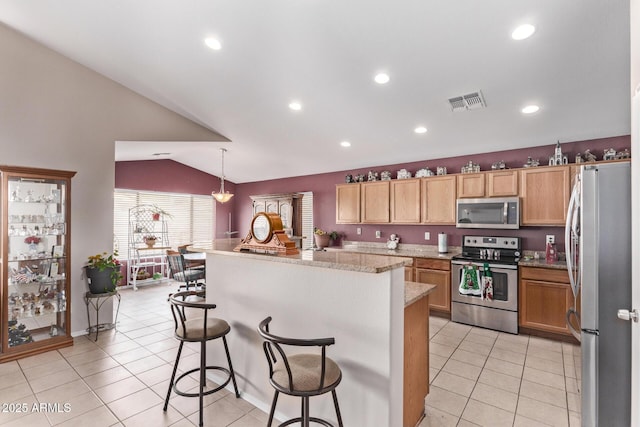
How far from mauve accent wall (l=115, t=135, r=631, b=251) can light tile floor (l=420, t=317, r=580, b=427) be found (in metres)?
1.53

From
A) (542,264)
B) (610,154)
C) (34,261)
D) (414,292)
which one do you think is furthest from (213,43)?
(610,154)

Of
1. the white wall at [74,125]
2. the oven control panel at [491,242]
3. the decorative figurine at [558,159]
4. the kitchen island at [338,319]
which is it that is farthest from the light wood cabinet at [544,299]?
the white wall at [74,125]

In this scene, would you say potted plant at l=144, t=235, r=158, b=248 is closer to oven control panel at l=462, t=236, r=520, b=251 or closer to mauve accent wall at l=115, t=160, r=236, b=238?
mauve accent wall at l=115, t=160, r=236, b=238

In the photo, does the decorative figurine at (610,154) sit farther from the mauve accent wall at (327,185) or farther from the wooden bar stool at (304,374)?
the wooden bar stool at (304,374)

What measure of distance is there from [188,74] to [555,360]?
5271 millimetres

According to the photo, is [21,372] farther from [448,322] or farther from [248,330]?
[448,322]

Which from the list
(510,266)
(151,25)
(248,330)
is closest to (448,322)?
(510,266)

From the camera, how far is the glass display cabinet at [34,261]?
3.27 meters

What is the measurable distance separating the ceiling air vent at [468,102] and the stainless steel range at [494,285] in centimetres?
200

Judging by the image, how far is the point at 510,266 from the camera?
3.89 m

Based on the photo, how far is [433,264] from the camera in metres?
4.57

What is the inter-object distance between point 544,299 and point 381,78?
10.8ft

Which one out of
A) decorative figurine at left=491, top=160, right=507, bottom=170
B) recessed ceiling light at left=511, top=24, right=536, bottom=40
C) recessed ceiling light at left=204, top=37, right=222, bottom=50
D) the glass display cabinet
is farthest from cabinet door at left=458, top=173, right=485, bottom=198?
the glass display cabinet

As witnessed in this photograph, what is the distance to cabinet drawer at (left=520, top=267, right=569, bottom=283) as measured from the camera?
11.8 ft
